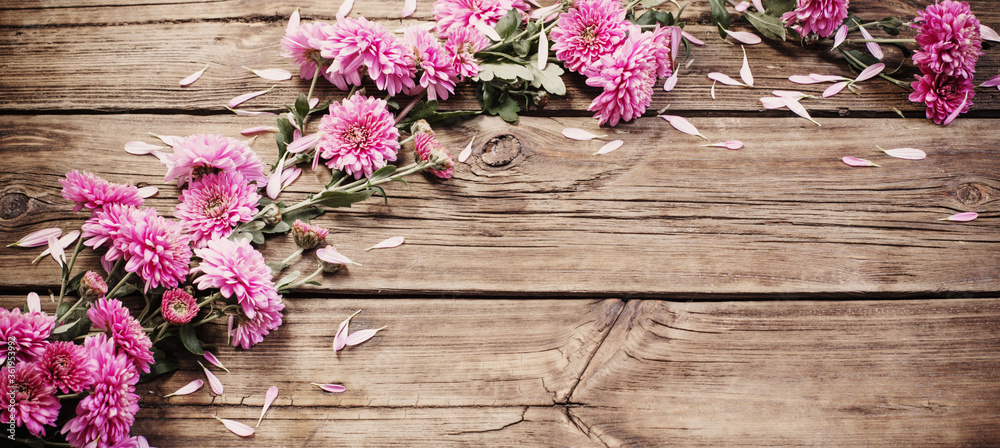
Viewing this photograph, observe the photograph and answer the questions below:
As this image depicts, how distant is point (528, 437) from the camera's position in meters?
0.77

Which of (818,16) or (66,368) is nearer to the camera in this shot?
(66,368)

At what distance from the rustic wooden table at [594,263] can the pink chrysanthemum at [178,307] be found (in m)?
0.09

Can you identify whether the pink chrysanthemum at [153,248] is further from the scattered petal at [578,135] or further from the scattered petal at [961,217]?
the scattered petal at [961,217]

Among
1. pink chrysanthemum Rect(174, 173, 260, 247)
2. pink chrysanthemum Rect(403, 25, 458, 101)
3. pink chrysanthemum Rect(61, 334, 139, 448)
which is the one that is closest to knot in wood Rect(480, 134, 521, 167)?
pink chrysanthemum Rect(403, 25, 458, 101)

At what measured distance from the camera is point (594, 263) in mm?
860

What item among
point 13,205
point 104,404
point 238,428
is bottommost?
point 238,428

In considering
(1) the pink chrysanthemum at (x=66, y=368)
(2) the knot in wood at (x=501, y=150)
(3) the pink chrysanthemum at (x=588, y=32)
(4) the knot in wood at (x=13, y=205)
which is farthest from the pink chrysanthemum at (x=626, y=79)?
(4) the knot in wood at (x=13, y=205)

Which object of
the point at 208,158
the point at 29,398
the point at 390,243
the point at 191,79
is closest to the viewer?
the point at 29,398

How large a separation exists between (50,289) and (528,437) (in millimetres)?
753

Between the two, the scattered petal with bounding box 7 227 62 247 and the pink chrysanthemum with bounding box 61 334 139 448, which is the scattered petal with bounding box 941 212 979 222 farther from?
the scattered petal with bounding box 7 227 62 247

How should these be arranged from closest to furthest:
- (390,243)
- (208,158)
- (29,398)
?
(29,398) → (208,158) → (390,243)

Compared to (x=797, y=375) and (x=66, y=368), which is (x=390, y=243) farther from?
(x=797, y=375)

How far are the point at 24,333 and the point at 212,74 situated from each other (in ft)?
1.69

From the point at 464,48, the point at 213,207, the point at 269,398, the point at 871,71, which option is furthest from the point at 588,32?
the point at 269,398
